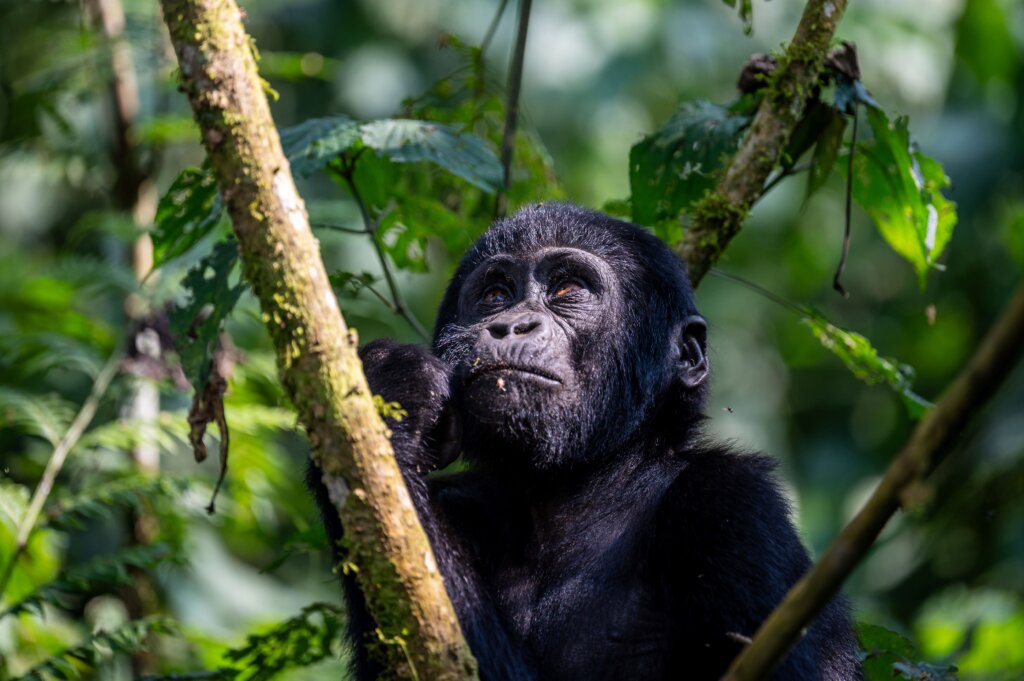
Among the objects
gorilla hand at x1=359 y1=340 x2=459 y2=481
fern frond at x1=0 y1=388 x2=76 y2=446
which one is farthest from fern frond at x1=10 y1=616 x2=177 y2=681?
fern frond at x1=0 y1=388 x2=76 y2=446

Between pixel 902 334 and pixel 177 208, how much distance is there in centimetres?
1146

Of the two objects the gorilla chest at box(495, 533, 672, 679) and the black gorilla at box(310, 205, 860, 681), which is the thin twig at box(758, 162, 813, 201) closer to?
the black gorilla at box(310, 205, 860, 681)

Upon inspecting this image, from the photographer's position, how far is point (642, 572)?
3961 mm

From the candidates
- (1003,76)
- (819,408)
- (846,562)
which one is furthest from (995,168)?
(846,562)

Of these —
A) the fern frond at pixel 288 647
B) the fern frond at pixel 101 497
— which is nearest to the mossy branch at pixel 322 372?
the fern frond at pixel 288 647

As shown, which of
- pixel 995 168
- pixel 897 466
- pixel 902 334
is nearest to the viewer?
pixel 897 466

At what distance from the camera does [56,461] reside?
5805 millimetres

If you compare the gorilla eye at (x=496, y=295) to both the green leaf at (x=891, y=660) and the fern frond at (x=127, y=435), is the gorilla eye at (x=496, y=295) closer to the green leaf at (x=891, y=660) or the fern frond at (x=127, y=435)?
the green leaf at (x=891, y=660)

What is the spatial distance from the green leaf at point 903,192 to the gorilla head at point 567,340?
3.10ft

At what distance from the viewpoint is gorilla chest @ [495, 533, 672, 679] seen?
3812 millimetres

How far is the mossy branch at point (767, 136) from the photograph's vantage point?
463 centimetres

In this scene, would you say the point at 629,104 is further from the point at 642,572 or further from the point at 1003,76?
the point at 642,572

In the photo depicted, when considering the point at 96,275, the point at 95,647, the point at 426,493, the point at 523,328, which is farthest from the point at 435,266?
the point at 426,493

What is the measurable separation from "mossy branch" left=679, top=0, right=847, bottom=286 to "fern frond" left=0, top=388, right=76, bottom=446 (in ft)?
10.9
